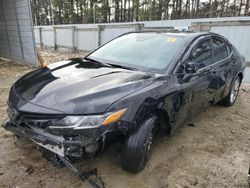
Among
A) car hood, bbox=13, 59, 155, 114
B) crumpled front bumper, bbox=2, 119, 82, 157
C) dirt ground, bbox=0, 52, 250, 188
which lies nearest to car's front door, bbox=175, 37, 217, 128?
dirt ground, bbox=0, 52, 250, 188

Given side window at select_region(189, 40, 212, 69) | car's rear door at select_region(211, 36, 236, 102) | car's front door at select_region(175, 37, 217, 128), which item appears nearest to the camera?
car's front door at select_region(175, 37, 217, 128)

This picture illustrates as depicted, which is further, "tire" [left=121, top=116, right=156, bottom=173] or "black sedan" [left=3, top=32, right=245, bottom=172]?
"tire" [left=121, top=116, right=156, bottom=173]

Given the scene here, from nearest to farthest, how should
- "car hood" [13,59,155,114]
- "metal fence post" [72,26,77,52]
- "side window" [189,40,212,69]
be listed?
"car hood" [13,59,155,114]
"side window" [189,40,212,69]
"metal fence post" [72,26,77,52]

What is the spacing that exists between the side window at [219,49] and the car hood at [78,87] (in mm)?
1748

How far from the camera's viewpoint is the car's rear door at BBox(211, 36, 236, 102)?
371 centimetres

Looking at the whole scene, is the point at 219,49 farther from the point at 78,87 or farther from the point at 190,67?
the point at 78,87

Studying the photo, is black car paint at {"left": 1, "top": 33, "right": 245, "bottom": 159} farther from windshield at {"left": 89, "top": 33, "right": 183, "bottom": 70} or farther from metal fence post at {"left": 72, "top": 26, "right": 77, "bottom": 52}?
metal fence post at {"left": 72, "top": 26, "right": 77, "bottom": 52}

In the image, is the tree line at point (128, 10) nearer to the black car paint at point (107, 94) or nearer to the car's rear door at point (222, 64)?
the car's rear door at point (222, 64)

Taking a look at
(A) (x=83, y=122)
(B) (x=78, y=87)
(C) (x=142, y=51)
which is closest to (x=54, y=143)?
(A) (x=83, y=122)

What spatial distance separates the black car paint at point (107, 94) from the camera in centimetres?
200

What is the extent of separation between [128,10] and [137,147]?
3355 cm

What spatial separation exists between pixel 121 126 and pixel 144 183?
0.71 meters

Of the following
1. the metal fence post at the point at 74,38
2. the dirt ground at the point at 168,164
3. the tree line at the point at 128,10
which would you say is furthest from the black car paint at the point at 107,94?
the tree line at the point at 128,10

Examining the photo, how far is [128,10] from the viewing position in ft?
109
